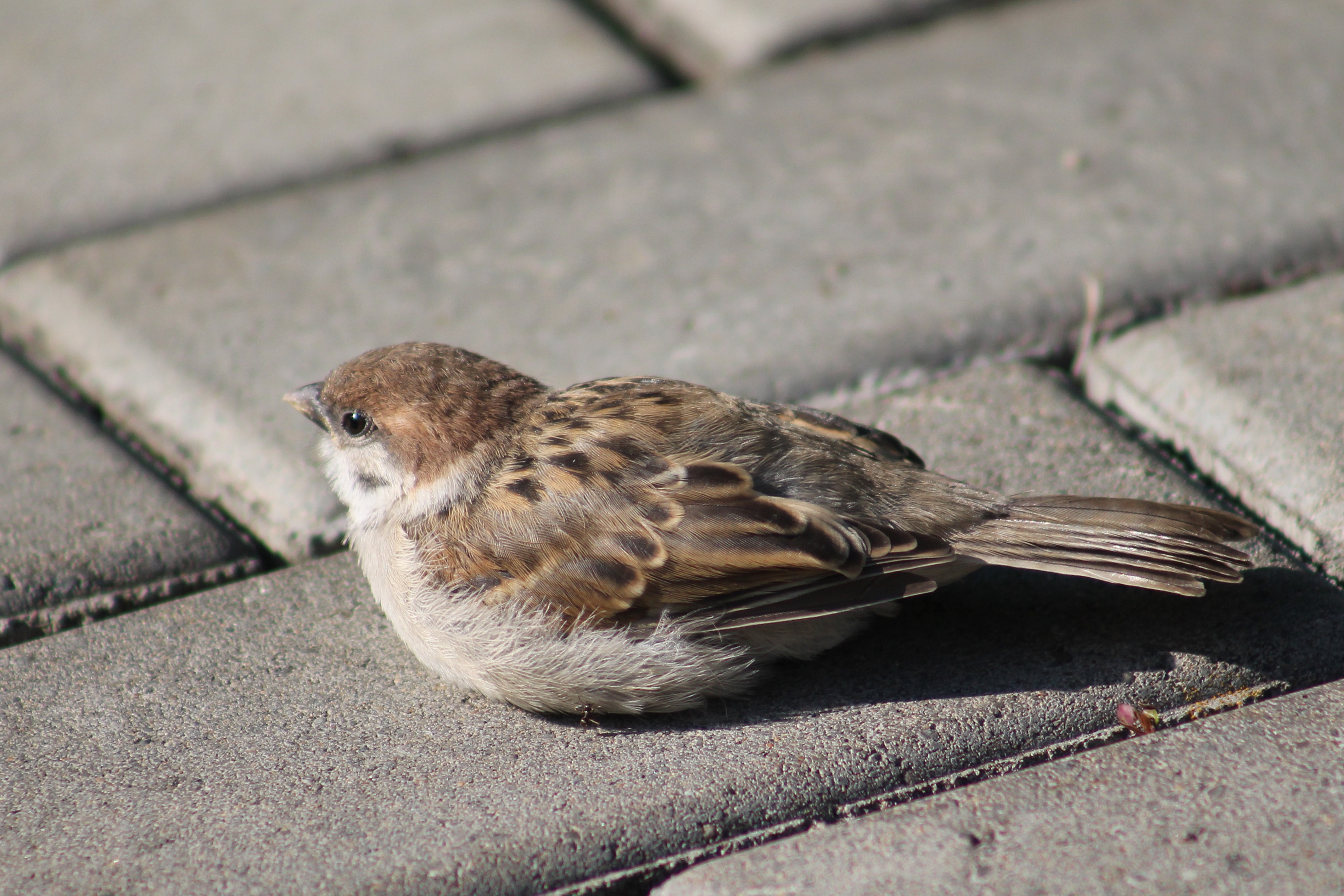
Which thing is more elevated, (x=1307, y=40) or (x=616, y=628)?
(x=1307, y=40)

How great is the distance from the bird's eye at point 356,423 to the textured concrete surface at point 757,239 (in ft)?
1.25

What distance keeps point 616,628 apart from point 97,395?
2396mm

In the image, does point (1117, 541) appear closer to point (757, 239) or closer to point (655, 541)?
point (655, 541)

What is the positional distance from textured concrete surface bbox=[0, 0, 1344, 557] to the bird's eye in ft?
1.25

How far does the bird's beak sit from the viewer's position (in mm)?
4098

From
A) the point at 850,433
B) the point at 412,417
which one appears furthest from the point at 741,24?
the point at 412,417

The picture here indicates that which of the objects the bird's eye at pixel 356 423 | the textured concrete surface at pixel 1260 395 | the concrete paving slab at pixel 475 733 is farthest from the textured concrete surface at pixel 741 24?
the concrete paving slab at pixel 475 733

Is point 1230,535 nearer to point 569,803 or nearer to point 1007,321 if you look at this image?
point 1007,321

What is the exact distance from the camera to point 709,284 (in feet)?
17.5

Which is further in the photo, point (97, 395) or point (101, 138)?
point (101, 138)

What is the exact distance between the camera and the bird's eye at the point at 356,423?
157 inches

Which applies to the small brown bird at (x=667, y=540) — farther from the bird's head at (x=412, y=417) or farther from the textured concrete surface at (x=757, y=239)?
the textured concrete surface at (x=757, y=239)

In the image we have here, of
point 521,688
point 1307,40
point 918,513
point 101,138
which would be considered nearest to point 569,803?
point 521,688

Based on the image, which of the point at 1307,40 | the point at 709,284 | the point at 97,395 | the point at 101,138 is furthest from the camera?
the point at 1307,40
